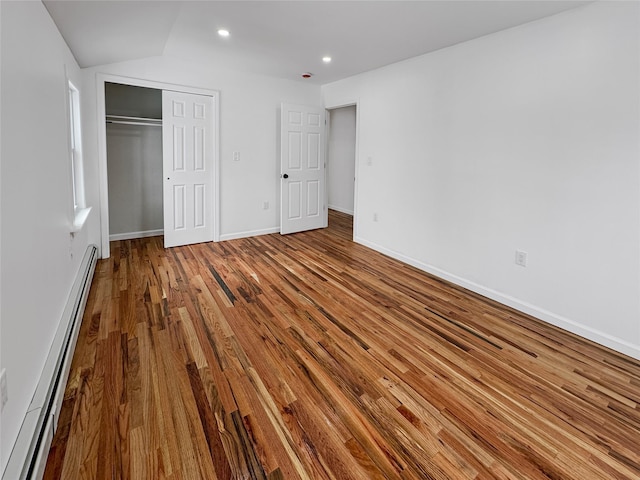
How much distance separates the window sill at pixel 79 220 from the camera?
2.84 metres

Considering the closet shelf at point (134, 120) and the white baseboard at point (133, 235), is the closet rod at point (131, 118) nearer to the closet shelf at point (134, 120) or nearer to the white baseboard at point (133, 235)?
the closet shelf at point (134, 120)

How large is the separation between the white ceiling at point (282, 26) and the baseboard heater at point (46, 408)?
6.63 ft

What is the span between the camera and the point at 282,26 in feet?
10.0

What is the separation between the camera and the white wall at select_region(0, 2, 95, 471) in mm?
1353

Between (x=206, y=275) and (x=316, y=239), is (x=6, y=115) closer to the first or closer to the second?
(x=206, y=275)

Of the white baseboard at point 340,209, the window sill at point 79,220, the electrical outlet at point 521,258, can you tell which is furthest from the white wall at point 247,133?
the electrical outlet at point 521,258

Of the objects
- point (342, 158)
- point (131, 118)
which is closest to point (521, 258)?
point (131, 118)

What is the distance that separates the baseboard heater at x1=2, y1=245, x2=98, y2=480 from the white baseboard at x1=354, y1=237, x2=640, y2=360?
A: 335 cm

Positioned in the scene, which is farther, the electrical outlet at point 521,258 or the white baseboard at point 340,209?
the white baseboard at point 340,209

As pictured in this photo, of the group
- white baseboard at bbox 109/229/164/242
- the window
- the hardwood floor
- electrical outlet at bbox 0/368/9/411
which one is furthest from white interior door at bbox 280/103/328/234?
electrical outlet at bbox 0/368/9/411

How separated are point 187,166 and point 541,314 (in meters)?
4.32

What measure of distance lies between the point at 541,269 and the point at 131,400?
3.12m

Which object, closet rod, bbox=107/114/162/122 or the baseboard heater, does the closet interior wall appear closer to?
closet rod, bbox=107/114/162/122

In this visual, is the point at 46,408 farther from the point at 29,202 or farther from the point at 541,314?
the point at 541,314
